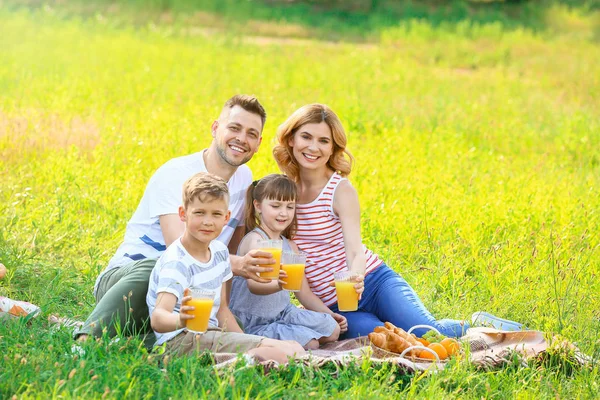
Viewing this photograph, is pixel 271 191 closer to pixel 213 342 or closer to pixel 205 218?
pixel 205 218

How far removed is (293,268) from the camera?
4367 millimetres

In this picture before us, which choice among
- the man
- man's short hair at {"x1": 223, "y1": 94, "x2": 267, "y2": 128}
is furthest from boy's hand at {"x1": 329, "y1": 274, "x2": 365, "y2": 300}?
man's short hair at {"x1": 223, "y1": 94, "x2": 267, "y2": 128}

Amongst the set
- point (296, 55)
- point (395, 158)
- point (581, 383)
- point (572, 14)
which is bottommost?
point (581, 383)

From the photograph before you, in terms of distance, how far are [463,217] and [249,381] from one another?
11.9 ft

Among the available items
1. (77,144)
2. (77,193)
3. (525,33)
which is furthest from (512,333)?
(525,33)

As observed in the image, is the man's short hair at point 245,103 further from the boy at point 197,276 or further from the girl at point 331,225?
the boy at point 197,276

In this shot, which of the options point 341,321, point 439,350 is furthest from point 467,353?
point 341,321

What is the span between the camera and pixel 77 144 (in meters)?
8.56

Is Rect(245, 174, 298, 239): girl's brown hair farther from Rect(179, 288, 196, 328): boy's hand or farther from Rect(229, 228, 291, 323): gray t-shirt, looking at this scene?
Rect(179, 288, 196, 328): boy's hand

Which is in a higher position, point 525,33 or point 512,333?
point 525,33

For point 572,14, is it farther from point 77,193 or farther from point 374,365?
point 374,365

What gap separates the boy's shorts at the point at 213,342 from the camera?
3998 millimetres

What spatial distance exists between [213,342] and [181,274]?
0.37 metres

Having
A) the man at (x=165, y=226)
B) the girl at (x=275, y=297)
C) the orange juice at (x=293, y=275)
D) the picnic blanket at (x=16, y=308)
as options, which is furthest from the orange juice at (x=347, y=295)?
the picnic blanket at (x=16, y=308)
